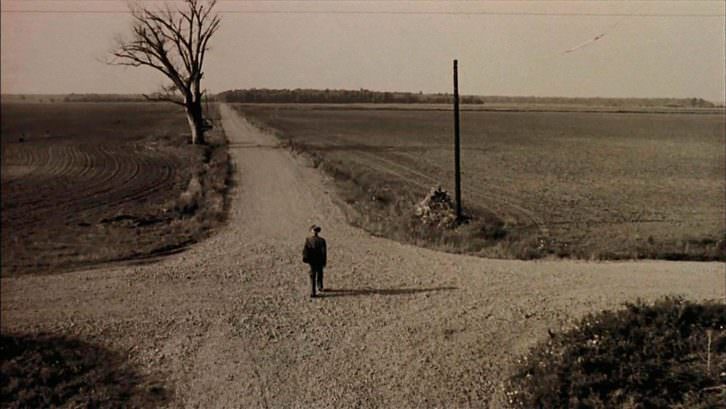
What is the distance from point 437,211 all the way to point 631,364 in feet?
26.9

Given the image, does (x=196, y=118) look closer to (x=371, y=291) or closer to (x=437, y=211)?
(x=437, y=211)

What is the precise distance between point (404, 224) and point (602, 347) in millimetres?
7467

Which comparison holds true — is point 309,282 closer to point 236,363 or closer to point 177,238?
point 236,363

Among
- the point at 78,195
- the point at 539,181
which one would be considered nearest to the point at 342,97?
the point at 78,195

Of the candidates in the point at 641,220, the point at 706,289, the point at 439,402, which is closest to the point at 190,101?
the point at 439,402

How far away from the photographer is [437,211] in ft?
51.0

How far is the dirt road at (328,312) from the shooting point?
26.1 ft

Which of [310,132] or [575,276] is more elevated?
[310,132]

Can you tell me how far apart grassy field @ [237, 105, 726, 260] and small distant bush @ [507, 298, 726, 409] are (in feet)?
15.2

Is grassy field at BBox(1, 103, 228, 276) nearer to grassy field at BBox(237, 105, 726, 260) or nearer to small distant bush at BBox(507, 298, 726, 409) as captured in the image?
grassy field at BBox(237, 105, 726, 260)

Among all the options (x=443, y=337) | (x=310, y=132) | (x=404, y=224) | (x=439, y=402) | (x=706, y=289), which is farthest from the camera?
(x=310, y=132)

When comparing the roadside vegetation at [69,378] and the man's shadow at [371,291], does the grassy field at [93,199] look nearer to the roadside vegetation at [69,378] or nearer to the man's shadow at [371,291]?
the roadside vegetation at [69,378]

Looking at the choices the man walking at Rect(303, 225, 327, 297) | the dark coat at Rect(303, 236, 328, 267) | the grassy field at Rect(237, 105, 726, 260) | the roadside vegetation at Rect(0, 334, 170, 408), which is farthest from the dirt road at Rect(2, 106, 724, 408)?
the grassy field at Rect(237, 105, 726, 260)

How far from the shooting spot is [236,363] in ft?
27.3
